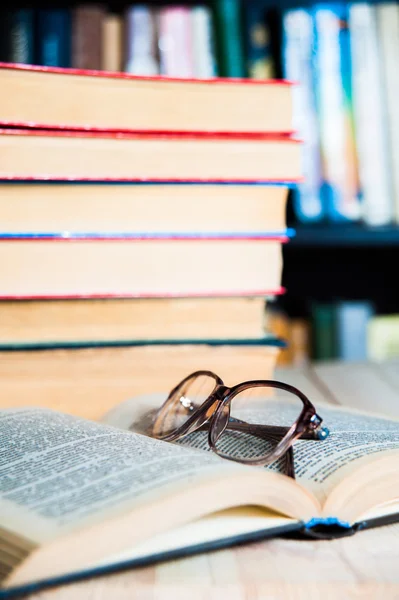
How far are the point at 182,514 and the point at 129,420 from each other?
23 cm

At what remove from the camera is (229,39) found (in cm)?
129

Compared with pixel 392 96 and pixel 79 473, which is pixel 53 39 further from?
pixel 79 473

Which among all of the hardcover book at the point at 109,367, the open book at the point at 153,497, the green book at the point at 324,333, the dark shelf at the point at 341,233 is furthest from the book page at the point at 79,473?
the green book at the point at 324,333

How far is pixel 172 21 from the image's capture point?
1283mm

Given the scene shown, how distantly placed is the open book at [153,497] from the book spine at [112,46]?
0.92 m

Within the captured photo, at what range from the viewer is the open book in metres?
0.34

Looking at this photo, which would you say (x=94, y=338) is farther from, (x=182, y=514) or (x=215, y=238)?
(x=182, y=514)

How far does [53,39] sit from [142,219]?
689mm

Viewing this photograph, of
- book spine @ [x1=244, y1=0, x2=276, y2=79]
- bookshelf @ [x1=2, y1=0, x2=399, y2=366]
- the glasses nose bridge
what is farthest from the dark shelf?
the glasses nose bridge

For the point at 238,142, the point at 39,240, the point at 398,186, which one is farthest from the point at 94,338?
the point at 398,186

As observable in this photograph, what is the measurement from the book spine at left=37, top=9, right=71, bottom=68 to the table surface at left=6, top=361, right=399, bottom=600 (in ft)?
3.44

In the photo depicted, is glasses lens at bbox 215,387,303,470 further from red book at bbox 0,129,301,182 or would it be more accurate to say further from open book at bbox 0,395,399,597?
red book at bbox 0,129,301,182

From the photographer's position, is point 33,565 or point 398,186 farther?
point 398,186

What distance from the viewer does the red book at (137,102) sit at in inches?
27.0
